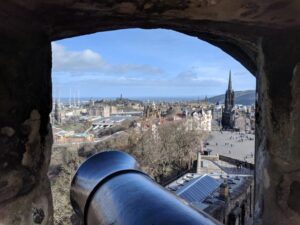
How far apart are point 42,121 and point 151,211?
0.43 metres

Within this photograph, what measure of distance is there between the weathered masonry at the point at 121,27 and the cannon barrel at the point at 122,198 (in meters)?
0.17

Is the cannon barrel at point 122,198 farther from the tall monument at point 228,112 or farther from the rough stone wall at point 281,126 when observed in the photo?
the tall monument at point 228,112

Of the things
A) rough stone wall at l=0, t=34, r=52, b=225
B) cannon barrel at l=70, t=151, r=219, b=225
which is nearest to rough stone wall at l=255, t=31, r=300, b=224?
cannon barrel at l=70, t=151, r=219, b=225

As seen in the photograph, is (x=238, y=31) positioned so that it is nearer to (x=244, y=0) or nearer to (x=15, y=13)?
(x=244, y=0)

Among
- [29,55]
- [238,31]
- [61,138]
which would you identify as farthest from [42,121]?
[61,138]

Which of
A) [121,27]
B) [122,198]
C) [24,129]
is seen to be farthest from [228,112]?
[24,129]

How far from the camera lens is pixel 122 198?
4.21 feet

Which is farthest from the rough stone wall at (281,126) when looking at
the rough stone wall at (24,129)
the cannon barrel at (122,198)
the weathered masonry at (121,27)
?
the rough stone wall at (24,129)

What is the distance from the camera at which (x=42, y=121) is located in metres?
1.27

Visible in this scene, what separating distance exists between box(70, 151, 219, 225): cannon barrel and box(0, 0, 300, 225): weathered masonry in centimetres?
17

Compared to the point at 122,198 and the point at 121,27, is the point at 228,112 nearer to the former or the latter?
the point at 121,27

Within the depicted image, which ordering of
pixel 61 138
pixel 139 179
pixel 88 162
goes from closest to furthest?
pixel 139 179, pixel 88 162, pixel 61 138

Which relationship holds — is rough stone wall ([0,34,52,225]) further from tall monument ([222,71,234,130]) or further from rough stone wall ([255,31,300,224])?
tall monument ([222,71,234,130])

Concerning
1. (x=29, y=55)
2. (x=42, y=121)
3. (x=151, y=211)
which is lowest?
(x=151, y=211)
